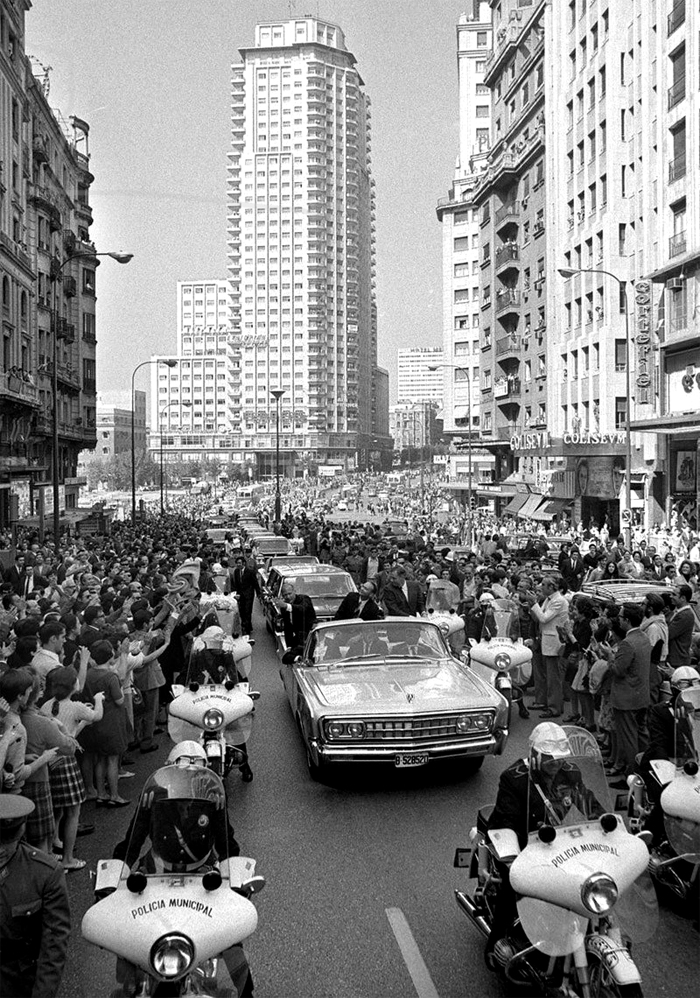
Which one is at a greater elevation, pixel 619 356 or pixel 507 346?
pixel 507 346

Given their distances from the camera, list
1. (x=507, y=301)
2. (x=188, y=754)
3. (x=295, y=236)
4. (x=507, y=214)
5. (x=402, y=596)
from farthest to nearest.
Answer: (x=295, y=236) < (x=507, y=301) < (x=507, y=214) < (x=402, y=596) < (x=188, y=754)

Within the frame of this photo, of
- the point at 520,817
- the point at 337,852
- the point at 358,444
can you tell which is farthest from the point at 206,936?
the point at 358,444

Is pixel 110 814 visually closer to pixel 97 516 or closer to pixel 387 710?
pixel 387 710

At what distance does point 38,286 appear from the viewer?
54281 millimetres

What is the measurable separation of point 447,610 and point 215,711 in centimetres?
822

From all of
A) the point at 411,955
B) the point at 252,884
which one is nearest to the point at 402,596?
the point at 411,955

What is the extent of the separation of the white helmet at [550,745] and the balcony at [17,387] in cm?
3813

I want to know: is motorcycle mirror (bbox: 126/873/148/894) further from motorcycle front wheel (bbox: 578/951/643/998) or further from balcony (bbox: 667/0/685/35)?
balcony (bbox: 667/0/685/35)

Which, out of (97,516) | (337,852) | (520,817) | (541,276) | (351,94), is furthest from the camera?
(351,94)

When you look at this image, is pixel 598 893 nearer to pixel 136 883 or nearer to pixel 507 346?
pixel 136 883

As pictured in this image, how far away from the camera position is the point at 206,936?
3.89 meters

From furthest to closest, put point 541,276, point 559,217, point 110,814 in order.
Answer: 1. point 541,276
2. point 559,217
3. point 110,814

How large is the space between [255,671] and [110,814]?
7222mm

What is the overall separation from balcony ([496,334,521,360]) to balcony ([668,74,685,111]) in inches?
1037
